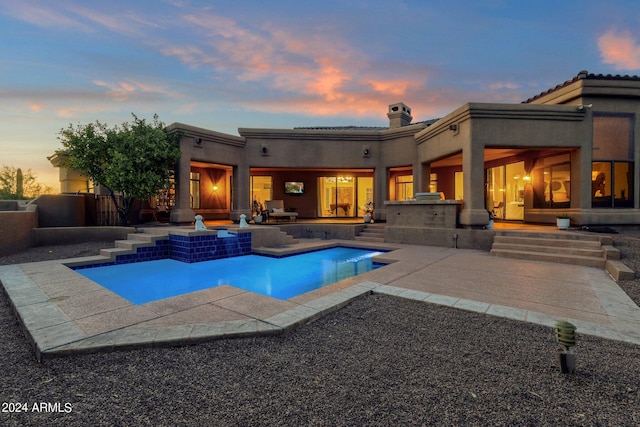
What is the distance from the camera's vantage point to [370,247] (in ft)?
35.9

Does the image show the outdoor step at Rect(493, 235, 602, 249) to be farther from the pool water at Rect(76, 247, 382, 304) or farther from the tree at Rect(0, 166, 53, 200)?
the tree at Rect(0, 166, 53, 200)

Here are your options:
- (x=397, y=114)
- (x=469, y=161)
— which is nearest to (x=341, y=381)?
(x=469, y=161)

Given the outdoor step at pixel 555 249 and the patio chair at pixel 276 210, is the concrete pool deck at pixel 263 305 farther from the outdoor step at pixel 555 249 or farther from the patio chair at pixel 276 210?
the patio chair at pixel 276 210

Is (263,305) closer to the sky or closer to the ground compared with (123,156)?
closer to the ground

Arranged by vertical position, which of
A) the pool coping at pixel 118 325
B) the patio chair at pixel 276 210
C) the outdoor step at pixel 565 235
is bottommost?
the pool coping at pixel 118 325

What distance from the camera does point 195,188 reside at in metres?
16.7

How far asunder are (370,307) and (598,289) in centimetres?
426

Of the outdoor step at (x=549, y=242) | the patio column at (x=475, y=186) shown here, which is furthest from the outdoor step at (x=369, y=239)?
the outdoor step at (x=549, y=242)

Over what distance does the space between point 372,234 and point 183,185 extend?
353 inches

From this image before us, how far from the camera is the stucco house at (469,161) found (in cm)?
1009

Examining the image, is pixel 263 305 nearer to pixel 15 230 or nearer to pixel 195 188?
pixel 15 230

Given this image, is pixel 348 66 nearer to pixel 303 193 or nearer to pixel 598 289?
pixel 303 193

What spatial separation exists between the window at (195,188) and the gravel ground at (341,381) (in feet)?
45.4

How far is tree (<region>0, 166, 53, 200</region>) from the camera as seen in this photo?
2356 cm
